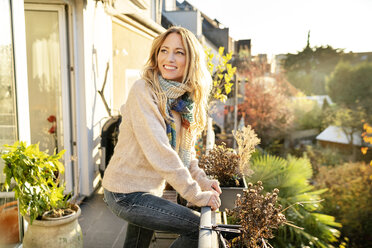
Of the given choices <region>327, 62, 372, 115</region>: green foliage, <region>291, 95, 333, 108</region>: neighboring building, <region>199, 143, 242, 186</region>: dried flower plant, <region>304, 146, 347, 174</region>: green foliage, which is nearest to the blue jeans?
<region>199, 143, 242, 186</region>: dried flower plant

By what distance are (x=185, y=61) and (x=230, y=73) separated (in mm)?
2000

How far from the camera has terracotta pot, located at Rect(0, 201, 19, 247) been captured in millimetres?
2357

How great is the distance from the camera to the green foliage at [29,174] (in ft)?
7.02

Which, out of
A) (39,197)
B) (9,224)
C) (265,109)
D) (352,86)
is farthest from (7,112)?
(352,86)

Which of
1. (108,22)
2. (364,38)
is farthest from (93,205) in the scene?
(364,38)

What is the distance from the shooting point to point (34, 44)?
14.1ft

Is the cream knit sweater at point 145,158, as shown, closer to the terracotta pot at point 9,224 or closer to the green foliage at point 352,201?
the terracotta pot at point 9,224

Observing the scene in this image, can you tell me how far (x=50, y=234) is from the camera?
2.44 m

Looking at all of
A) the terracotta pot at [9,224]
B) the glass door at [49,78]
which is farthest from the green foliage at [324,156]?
the terracotta pot at [9,224]

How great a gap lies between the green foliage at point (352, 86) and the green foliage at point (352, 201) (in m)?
7.93

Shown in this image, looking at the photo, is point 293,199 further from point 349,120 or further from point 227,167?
point 349,120

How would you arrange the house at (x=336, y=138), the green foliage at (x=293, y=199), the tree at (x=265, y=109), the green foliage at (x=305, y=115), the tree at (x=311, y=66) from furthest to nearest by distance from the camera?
the tree at (x=311, y=66) < the green foliage at (x=305, y=115) < the house at (x=336, y=138) < the tree at (x=265, y=109) < the green foliage at (x=293, y=199)

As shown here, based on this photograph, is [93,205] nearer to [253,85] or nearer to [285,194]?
[285,194]

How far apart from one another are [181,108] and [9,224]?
1.70 meters
